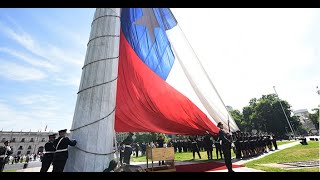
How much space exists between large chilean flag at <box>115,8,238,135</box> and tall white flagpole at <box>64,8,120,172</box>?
81.5 inches

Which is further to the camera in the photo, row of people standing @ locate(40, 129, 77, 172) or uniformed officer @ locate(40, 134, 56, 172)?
uniformed officer @ locate(40, 134, 56, 172)

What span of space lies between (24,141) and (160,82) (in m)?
105

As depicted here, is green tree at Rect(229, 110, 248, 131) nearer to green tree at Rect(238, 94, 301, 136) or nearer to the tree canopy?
the tree canopy

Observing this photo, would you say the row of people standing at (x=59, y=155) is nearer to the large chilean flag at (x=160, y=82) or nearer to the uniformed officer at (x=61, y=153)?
the uniformed officer at (x=61, y=153)

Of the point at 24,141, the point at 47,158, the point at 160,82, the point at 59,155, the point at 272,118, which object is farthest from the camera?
the point at 24,141

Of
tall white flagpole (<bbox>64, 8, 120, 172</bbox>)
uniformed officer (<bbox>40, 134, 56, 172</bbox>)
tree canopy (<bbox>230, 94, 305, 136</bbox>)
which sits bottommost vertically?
uniformed officer (<bbox>40, 134, 56, 172</bbox>)

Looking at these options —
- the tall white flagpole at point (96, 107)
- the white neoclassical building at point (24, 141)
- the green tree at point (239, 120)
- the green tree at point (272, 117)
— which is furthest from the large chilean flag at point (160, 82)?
the white neoclassical building at point (24, 141)

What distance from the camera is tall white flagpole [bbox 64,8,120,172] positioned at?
5246mm

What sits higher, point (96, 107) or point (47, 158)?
point (96, 107)

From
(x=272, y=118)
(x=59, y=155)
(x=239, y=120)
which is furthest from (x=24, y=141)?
(x=59, y=155)

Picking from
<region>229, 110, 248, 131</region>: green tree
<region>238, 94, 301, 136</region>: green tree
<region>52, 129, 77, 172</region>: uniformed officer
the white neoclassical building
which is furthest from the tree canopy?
the white neoclassical building

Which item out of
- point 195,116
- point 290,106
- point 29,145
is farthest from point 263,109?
point 29,145

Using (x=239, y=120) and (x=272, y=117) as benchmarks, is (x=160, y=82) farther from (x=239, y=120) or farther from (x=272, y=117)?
(x=239, y=120)

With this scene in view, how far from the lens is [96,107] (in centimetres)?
558
